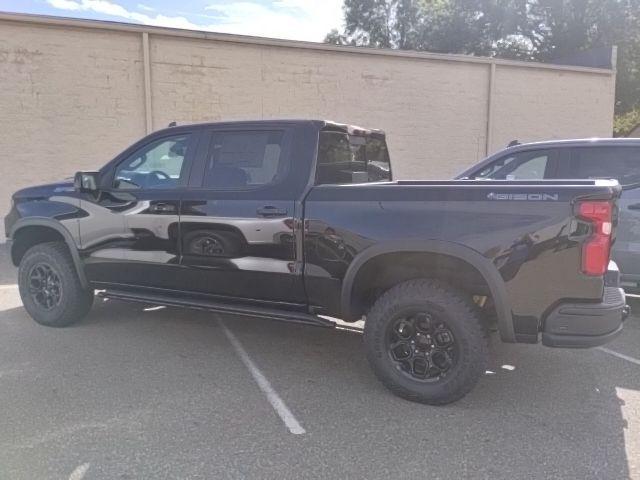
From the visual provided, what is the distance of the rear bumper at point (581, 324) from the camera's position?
3383 mm

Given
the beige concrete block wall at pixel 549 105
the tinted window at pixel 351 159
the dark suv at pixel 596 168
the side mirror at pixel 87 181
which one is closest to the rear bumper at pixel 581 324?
the tinted window at pixel 351 159

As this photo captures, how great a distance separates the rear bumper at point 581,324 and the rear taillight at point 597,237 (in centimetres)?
22

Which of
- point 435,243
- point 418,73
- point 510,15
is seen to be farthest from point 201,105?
point 510,15

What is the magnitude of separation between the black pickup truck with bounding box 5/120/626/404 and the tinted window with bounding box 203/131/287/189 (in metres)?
0.01

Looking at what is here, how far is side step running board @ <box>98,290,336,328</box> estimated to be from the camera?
13.7ft

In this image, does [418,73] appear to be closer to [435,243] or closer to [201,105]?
[201,105]

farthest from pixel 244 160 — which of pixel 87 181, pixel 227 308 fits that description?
pixel 87 181

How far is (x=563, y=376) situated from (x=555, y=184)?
1.69 metres

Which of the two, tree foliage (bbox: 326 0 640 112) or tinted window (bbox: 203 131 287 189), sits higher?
tree foliage (bbox: 326 0 640 112)

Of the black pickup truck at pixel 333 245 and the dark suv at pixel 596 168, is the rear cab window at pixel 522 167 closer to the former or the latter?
the dark suv at pixel 596 168

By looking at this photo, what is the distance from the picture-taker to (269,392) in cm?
400

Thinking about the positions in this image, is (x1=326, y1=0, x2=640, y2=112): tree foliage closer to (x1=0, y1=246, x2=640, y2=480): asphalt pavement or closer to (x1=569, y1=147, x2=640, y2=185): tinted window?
(x1=569, y1=147, x2=640, y2=185): tinted window

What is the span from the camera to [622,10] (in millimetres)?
25109

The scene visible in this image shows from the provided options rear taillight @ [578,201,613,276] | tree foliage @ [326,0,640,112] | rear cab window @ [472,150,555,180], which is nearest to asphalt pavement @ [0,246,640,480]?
rear taillight @ [578,201,613,276]
